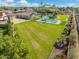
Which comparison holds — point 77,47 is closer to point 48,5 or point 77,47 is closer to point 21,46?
point 21,46

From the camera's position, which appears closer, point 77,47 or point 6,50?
point 6,50

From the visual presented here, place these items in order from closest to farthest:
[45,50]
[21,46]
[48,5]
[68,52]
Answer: [21,46] → [68,52] → [45,50] → [48,5]

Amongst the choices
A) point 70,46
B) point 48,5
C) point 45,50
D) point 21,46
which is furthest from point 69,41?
point 48,5

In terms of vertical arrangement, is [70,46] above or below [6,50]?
below

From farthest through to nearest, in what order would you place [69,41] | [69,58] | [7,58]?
[69,41] → [69,58] → [7,58]

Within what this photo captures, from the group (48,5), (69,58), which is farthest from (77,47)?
(48,5)

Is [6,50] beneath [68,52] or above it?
above

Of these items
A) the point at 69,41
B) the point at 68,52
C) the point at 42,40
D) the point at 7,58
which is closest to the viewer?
the point at 7,58

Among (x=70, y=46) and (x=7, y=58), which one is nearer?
(x=7, y=58)

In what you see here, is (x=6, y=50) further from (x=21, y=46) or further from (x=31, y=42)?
(x=31, y=42)
